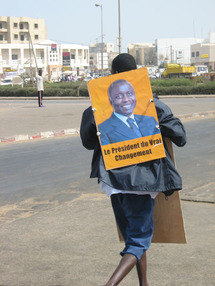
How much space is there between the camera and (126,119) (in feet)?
11.6

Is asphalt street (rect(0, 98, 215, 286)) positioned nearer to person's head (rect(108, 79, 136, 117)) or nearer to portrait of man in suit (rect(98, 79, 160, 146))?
portrait of man in suit (rect(98, 79, 160, 146))

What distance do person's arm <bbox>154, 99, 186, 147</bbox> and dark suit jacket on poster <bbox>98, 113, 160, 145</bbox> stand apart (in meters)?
0.06

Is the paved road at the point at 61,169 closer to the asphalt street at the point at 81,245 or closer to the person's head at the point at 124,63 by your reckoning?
the asphalt street at the point at 81,245

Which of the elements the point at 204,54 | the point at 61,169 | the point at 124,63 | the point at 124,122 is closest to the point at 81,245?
the point at 124,122

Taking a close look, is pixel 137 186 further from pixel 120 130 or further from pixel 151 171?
pixel 120 130

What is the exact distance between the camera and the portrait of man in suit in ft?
11.5

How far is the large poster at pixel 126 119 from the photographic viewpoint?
349cm

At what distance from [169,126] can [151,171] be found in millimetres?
314

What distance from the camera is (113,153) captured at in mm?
3486

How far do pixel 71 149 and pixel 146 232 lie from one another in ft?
27.4

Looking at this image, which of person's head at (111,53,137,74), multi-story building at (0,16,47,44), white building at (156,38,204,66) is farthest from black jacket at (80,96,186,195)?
white building at (156,38,204,66)

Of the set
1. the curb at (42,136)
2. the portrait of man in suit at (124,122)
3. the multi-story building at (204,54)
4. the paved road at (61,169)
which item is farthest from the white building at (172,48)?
the portrait of man in suit at (124,122)

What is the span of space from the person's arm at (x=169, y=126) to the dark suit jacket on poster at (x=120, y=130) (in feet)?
0.21

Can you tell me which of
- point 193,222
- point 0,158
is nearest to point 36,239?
point 193,222
